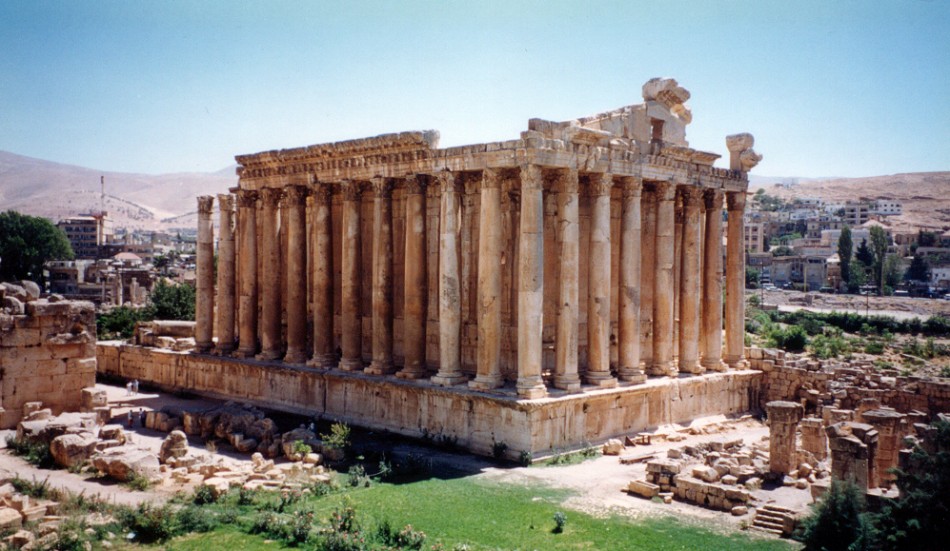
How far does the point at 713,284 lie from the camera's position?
2439cm

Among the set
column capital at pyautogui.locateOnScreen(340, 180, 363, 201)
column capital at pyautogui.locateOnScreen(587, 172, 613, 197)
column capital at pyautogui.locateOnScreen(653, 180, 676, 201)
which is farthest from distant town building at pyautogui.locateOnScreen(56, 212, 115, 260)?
column capital at pyautogui.locateOnScreen(587, 172, 613, 197)

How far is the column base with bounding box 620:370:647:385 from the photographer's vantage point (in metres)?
20.8

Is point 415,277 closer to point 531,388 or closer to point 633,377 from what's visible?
point 531,388

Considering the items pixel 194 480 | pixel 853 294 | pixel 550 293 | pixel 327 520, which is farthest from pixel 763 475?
pixel 853 294

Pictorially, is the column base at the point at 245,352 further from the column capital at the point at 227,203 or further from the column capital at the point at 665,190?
the column capital at the point at 665,190

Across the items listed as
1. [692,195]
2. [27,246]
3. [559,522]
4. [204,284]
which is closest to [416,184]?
[692,195]

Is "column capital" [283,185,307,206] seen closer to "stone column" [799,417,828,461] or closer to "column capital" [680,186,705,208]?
"column capital" [680,186,705,208]

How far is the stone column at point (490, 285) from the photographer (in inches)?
752

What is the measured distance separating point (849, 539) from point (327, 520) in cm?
874

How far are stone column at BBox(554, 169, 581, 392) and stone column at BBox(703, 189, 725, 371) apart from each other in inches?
271

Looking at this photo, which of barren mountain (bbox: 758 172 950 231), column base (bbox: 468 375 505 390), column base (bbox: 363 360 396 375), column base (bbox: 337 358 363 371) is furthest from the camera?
barren mountain (bbox: 758 172 950 231)

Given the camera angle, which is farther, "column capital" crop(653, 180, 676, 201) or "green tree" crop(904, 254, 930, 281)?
"green tree" crop(904, 254, 930, 281)

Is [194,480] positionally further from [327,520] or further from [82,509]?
[327,520]

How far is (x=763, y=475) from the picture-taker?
1628 centimetres
